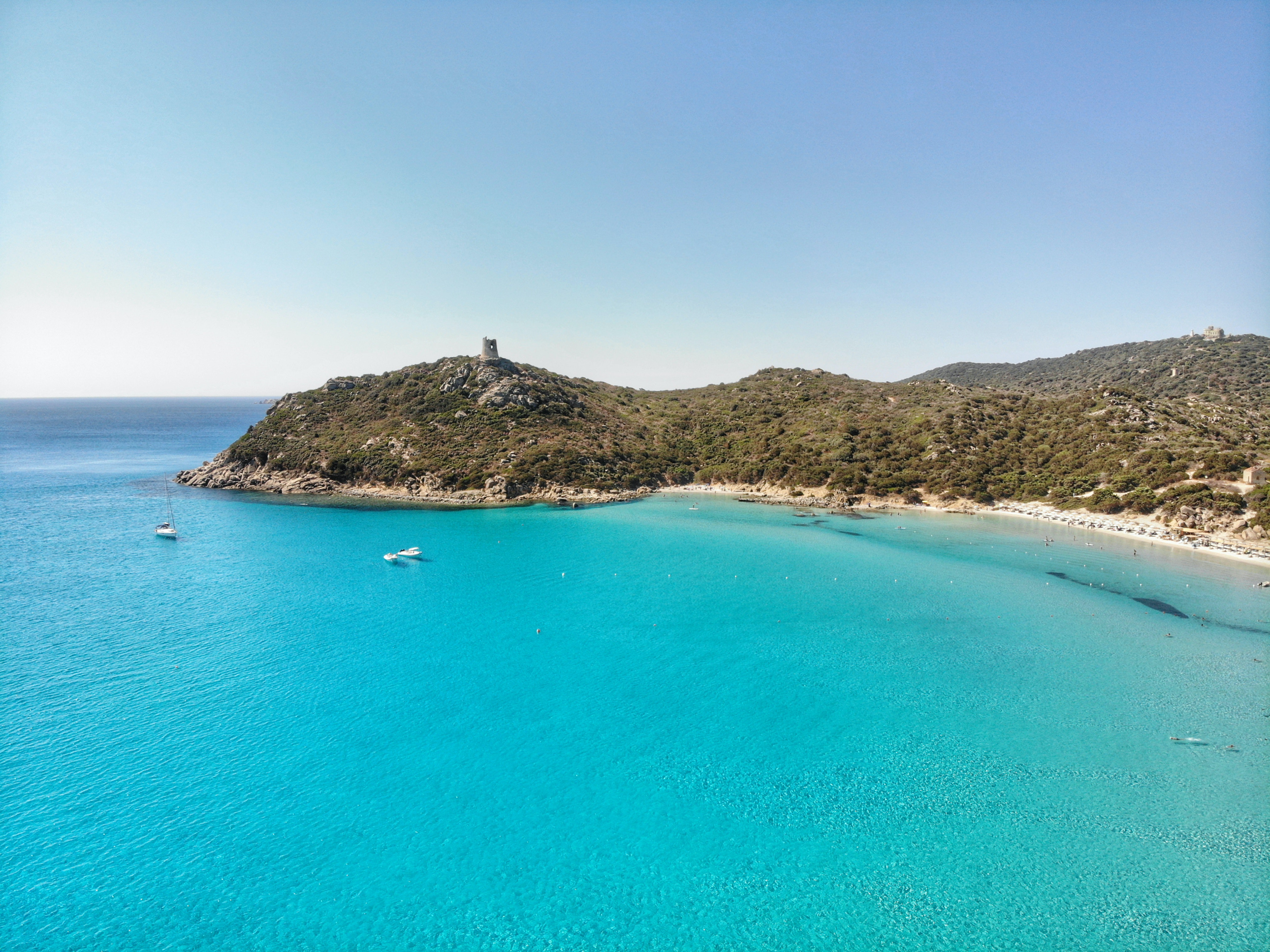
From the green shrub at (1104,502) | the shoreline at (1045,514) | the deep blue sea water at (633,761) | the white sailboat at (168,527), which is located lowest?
the deep blue sea water at (633,761)

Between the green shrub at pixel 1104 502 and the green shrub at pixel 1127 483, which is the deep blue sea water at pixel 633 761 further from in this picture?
the green shrub at pixel 1127 483

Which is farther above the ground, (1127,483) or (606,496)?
(1127,483)

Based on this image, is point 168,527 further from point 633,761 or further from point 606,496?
point 633,761

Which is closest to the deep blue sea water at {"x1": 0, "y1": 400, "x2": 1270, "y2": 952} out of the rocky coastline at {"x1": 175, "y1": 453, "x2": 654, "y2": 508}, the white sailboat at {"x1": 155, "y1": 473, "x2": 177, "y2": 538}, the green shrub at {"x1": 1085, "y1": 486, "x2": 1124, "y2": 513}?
the white sailboat at {"x1": 155, "y1": 473, "x2": 177, "y2": 538}

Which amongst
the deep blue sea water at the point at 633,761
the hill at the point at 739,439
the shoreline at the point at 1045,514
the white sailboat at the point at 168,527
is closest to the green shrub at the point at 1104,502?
the shoreline at the point at 1045,514

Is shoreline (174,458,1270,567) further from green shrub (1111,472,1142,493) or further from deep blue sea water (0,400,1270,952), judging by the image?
deep blue sea water (0,400,1270,952)

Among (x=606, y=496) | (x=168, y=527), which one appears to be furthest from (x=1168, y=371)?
(x=168, y=527)

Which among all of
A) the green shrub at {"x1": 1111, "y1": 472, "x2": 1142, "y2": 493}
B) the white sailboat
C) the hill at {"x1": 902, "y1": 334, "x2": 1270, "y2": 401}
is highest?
the hill at {"x1": 902, "y1": 334, "x2": 1270, "y2": 401}
